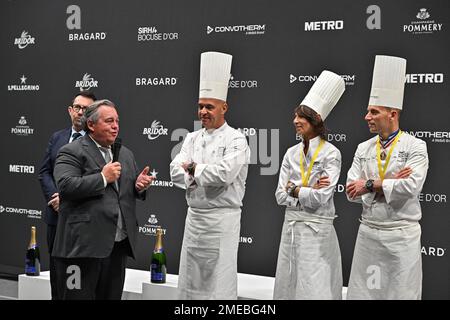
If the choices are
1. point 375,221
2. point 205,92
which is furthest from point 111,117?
point 375,221

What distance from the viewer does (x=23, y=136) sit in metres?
6.87

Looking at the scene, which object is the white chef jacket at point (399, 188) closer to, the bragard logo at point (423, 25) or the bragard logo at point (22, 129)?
the bragard logo at point (423, 25)

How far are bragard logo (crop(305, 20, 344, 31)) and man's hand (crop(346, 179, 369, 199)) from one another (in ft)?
5.45

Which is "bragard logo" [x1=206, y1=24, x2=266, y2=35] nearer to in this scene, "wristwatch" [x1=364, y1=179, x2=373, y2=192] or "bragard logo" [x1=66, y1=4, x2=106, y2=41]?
"bragard logo" [x1=66, y1=4, x2=106, y2=41]

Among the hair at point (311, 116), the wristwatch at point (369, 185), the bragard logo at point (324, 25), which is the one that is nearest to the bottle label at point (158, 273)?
the hair at point (311, 116)

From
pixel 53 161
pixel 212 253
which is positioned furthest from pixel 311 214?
pixel 53 161

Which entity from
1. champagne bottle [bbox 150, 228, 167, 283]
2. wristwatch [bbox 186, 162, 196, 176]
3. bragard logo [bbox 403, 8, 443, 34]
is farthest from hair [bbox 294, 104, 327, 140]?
champagne bottle [bbox 150, 228, 167, 283]

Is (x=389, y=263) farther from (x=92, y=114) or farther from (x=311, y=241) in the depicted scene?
(x=92, y=114)

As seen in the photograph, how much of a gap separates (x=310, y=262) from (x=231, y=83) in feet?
6.74

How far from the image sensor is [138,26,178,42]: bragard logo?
6066 millimetres

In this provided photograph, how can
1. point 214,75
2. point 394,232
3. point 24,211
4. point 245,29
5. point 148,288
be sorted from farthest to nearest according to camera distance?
point 24,211, point 245,29, point 148,288, point 214,75, point 394,232

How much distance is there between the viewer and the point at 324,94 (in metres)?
4.32

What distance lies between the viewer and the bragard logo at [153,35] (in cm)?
607
